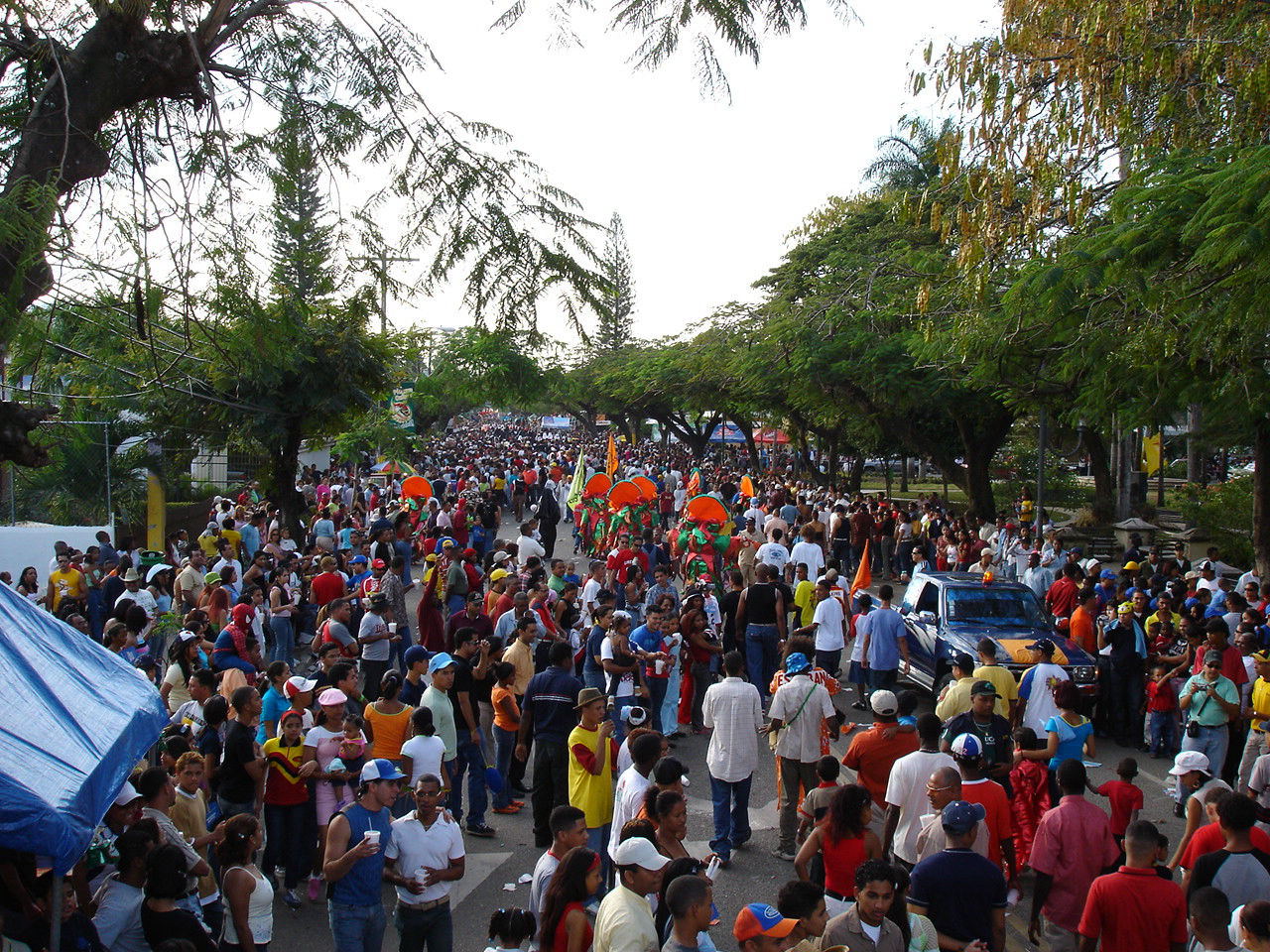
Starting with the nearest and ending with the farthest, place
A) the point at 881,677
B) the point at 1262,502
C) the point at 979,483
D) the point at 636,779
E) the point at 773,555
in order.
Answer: the point at 636,779 < the point at 881,677 < the point at 773,555 < the point at 1262,502 < the point at 979,483

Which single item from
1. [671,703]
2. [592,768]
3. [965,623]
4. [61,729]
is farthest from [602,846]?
[965,623]

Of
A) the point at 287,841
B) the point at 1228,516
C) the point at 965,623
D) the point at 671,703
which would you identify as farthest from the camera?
the point at 1228,516

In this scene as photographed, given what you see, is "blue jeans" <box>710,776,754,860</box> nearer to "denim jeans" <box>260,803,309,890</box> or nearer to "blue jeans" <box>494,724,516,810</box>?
"blue jeans" <box>494,724,516,810</box>

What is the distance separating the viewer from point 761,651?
452 inches

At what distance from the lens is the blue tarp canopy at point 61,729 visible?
405 centimetres

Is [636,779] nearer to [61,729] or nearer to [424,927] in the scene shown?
[424,927]

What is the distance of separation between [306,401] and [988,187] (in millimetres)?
10458

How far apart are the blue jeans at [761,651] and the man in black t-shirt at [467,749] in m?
3.71

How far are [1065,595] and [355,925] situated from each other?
10334 millimetres

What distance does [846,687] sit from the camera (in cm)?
1317

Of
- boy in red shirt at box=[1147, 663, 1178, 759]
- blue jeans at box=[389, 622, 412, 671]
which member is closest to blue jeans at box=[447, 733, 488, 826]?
blue jeans at box=[389, 622, 412, 671]

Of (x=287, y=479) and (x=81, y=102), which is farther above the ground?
(x=81, y=102)

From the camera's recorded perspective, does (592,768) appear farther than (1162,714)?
No

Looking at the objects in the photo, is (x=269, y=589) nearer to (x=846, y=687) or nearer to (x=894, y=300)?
(x=846, y=687)
